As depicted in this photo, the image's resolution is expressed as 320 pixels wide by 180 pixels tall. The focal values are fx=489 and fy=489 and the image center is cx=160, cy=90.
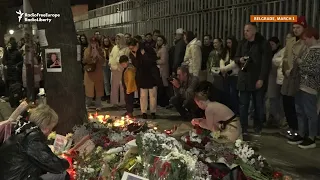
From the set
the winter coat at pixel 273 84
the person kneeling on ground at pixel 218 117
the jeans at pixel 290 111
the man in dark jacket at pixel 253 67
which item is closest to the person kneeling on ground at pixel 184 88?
the man in dark jacket at pixel 253 67

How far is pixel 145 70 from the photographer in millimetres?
10484

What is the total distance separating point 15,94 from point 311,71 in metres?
8.25

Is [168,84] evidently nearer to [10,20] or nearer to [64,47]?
[64,47]

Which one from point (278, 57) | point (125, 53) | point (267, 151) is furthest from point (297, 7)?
point (125, 53)

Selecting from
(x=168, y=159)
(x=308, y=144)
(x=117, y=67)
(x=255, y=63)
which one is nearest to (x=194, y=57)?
(x=255, y=63)

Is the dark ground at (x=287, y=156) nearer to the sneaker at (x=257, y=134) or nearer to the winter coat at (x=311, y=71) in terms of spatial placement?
the sneaker at (x=257, y=134)

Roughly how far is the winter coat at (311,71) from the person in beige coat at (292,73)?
0.65ft

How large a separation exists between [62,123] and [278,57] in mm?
4069

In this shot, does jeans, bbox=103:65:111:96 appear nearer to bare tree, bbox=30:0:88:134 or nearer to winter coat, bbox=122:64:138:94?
winter coat, bbox=122:64:138:94

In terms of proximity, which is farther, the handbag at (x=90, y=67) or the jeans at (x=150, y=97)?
the handbag at (x=90, y=67)

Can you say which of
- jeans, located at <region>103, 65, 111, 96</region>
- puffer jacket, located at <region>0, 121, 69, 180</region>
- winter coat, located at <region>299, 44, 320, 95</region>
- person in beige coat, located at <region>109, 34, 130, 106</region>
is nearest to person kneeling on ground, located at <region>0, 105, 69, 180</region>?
puffer jacket, located at <region>0, 121, 69, 180</region>

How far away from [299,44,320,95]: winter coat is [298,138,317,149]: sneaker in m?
0.76

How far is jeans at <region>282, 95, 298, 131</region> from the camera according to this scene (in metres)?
8.47

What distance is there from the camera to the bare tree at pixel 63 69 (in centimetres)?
685
